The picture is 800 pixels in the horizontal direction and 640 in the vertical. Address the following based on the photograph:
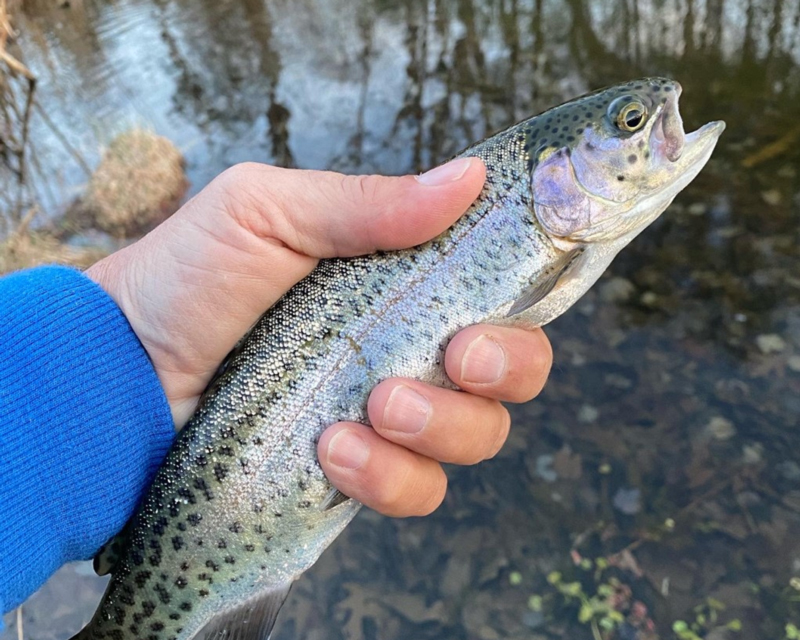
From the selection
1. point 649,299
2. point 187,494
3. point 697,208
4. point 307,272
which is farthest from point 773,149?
point 187,494

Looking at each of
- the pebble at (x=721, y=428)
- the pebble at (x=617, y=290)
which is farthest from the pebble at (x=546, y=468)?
the pebble at (x=617, y=290)

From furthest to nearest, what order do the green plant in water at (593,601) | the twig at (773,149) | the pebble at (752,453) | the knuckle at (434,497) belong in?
the twig at (773,149) < the pebble at (752,453) < the green plant in water at (593,601) < the knuckle at (434,497)

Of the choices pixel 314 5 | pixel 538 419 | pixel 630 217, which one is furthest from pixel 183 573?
pixel 314 5

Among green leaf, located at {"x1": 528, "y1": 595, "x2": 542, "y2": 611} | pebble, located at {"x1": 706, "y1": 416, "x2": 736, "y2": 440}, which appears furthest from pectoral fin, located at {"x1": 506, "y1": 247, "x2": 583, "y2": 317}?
pebble, located at {"x1": 706, "y1": 416, "x2": 736, "y2": 440}

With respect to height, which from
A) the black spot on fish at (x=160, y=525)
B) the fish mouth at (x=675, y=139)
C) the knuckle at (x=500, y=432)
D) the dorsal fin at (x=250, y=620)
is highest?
the fish mouth at (x=675, y=139)

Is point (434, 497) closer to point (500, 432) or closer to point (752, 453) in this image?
point (500, 432)

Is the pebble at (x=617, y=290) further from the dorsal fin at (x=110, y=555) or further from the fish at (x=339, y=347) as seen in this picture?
the dorsal fin at (x=110, y=555)

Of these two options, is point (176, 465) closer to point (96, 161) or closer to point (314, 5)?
point (96, 161)
